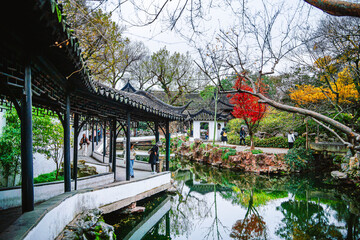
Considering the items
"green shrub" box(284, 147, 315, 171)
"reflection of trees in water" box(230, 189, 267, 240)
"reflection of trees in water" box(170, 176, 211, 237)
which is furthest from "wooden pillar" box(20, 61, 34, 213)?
"green shrub" box(284, 147, 315, 171)

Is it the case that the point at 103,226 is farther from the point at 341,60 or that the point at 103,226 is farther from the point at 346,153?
the point at 346,153

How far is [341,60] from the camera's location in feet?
25.6

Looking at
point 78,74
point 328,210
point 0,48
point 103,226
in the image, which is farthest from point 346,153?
point 0,48

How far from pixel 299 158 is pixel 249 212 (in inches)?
263

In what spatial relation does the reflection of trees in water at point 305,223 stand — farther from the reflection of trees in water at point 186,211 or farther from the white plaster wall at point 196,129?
the white plaster wall at point 196,129

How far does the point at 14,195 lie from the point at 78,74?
127 inches

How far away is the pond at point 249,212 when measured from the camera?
6.62 metres

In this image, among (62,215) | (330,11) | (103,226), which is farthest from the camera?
(103,226)

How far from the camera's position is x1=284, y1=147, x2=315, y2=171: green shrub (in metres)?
13.5

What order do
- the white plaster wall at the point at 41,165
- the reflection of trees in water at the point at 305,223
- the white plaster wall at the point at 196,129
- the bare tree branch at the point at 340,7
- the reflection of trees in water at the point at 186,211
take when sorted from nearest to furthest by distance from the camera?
the bare tree branch at the point at 340,7
the reflection of trees in water at the point at 305,223
the reflection of trees in water at the point at 186,211
the white plaster wall at the point at 41,165
the white plaster wall at the point at 196,129

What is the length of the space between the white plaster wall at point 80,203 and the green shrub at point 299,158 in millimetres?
8076

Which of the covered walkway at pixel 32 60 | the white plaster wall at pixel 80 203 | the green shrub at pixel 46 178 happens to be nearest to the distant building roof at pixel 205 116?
the white plaster wall at pixel 80 203

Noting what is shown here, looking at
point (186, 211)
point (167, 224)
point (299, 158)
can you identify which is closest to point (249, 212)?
point (186, 211)

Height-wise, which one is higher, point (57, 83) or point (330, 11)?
Answer: point (330, 11)
